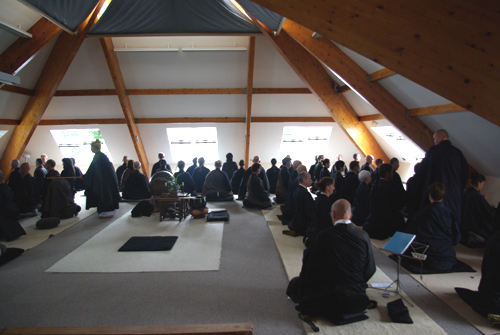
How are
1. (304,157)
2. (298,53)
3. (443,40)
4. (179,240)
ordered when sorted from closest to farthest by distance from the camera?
(443,40), (179,240), (298,53), (304,157)

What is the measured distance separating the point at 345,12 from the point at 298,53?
198 inches

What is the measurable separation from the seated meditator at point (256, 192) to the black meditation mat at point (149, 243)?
2589mm

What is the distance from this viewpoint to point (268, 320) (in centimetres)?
277

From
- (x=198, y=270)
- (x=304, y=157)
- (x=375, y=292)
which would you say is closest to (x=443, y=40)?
(x=375, y=292)

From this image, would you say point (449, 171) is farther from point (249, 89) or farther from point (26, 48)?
point (26, 48)

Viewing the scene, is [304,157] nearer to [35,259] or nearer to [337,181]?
[337,181]

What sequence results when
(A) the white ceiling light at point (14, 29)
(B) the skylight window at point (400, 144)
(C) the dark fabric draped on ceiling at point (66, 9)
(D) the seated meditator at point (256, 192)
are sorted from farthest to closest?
1. (B) the skylight window at point (400, 144)
2. (D) the seated meditator at point (256, 192)
3. (A) the white ceiling light at point (14, 29)
4. (C) the dark fabric draped on ceiling at point (66, 9)

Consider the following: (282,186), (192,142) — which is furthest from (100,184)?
(192,142)

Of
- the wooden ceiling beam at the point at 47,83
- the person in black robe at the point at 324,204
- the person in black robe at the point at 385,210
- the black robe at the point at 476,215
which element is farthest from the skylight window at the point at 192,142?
the black robe at the point at 476,215

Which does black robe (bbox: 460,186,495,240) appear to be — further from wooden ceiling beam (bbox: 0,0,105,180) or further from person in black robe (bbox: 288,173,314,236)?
wooden ceiling beam (bbox: 0,0,105,180)

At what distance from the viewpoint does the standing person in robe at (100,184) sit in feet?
21.1

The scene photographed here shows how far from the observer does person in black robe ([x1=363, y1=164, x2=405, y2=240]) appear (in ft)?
16.3

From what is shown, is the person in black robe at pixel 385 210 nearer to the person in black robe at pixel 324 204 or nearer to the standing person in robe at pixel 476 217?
the standing person in robe at pixel 476 217

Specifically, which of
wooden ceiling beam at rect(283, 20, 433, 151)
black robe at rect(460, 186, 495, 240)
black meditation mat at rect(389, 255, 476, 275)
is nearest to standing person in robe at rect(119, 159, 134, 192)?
wooden ceiling beam at rect(283, 20, 433, 151)
